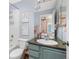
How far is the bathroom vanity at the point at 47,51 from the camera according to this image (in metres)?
1.78

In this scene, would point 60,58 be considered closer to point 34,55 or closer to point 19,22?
point 34,55

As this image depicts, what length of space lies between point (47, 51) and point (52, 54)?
118 millimetres

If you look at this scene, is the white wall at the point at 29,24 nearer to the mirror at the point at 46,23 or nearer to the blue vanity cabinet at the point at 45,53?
the mirror at the point at 46,23

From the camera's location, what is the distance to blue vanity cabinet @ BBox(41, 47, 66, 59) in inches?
70.4

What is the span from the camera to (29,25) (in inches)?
114

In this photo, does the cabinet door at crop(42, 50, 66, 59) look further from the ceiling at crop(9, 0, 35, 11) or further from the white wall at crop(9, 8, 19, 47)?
the ceiling at crop(9, 0, 35, 11)

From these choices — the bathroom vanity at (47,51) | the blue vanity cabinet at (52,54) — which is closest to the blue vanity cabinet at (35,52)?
the bathroom vanity at (47,51)

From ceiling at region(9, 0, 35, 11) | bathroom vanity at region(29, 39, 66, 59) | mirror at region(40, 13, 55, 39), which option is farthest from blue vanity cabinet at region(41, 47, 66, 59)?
ceiling at region(9, 0, 35, 11)
